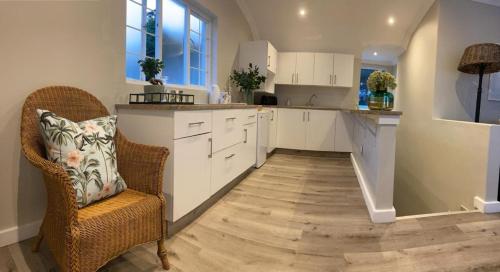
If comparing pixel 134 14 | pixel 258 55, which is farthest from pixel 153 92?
pixel 258 55

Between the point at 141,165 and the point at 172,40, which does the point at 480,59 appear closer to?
the point at 172,40

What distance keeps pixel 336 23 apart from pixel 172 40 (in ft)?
9.69

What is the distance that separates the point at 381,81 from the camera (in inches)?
94.7

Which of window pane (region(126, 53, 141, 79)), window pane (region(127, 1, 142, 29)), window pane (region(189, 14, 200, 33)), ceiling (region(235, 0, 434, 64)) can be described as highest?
ceiling (region(235, 0, 434, 64))

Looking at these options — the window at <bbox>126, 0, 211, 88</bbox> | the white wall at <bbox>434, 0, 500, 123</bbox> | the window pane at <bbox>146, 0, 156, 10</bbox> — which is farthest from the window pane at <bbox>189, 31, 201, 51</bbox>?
the white wall at <bbox>434, 0, 500, 123</bbox>

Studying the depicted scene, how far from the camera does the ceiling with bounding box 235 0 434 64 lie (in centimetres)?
422

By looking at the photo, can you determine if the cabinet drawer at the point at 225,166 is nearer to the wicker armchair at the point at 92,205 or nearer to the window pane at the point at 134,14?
the wicker armchair at the point at 92,205

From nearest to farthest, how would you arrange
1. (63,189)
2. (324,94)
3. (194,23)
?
(63,189) < (194,23) < (324,94)

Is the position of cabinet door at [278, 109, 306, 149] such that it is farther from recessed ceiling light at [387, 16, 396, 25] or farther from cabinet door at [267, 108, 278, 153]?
recessed ceiling light at [387, 16, 396, 25]

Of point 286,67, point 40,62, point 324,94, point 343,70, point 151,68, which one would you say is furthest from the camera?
point 324,94

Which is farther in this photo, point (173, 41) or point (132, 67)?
point (173, 41)

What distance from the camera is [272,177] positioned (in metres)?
3.32

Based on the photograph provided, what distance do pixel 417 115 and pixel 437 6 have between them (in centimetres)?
156

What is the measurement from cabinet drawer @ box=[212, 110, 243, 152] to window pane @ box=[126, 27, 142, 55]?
0.93 metres
